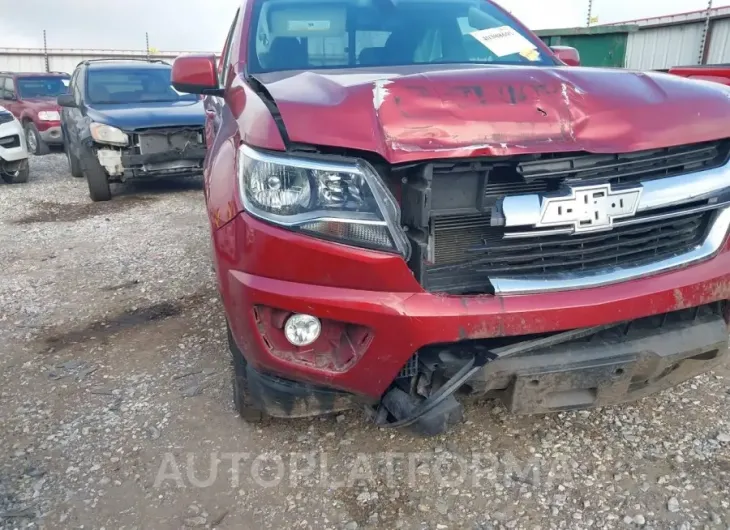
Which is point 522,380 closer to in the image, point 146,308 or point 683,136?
→ point 683,136

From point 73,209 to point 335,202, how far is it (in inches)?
251

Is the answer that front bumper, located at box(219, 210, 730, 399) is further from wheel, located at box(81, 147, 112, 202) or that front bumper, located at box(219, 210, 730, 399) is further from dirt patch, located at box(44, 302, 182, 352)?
wheel, located at box(81, 147, 112, 202)

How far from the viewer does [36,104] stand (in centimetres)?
1171

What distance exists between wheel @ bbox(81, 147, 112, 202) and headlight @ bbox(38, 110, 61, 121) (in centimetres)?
522

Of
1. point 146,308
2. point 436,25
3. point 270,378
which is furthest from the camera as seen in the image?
point 146,308

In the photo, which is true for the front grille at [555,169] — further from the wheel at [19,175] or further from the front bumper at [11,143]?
the wheel at [19,175]

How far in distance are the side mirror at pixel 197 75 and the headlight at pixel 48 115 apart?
1026 cm

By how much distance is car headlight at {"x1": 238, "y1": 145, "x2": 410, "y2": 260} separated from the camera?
69.2 inches

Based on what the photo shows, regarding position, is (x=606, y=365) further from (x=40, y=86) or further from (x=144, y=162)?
(x=40, y=86)

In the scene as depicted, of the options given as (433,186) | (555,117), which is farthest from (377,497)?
(555,117)

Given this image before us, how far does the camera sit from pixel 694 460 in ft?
7.26

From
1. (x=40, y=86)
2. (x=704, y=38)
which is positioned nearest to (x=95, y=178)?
(x=40, y=86)

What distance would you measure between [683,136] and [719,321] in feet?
2.22

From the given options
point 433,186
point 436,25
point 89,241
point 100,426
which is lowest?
point 89,241
